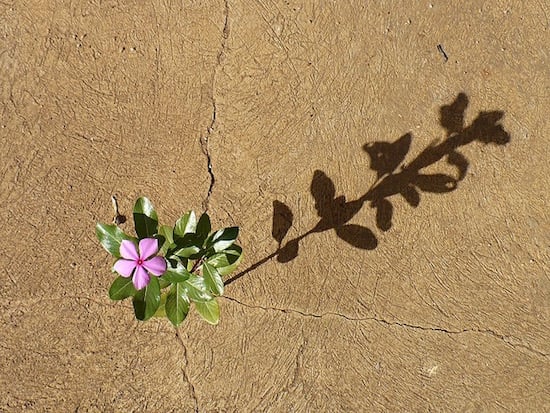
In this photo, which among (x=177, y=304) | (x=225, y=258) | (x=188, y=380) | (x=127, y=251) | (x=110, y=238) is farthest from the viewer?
(x=188, y=380)

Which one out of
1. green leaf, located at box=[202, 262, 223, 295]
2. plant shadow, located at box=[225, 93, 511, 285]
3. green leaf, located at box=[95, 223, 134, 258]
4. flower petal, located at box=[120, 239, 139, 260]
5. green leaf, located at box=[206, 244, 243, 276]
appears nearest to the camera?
flower petal, located at box=[120, 239, 139, 260]

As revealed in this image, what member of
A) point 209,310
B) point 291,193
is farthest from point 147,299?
point 291,193

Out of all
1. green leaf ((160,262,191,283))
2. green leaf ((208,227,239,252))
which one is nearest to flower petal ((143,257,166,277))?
green leaf ((160,262,191,283))

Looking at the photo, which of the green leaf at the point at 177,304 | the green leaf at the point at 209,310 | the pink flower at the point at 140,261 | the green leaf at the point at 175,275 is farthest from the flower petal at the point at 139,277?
the green leaf at the point at 209,310

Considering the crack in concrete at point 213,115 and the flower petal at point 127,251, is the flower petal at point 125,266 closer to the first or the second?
the flower petal at point 127,251

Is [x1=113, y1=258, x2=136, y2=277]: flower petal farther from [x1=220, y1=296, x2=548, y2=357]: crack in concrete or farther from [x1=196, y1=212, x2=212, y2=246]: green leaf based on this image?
[x1=220, y1=296, x2=548, y2=357]: crack in concrete

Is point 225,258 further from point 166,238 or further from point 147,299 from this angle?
point 147,299

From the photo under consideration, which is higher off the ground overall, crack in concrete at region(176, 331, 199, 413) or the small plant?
the small plant
